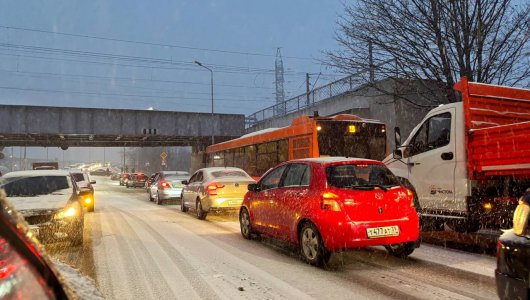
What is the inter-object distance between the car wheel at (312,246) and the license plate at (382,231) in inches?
24.7

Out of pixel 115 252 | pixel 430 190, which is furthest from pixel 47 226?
pixel 430 190

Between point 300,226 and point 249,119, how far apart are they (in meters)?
33.6

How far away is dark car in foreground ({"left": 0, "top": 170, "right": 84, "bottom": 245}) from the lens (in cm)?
711

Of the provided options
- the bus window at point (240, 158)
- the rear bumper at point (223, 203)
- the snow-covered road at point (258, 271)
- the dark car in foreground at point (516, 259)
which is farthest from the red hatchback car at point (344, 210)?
the bus window at point (240, 158)

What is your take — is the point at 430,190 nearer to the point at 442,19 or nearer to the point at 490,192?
the point at 490,192

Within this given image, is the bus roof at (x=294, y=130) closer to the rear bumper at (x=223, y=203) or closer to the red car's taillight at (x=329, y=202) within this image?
the rear bumper at (x=223, y=203)

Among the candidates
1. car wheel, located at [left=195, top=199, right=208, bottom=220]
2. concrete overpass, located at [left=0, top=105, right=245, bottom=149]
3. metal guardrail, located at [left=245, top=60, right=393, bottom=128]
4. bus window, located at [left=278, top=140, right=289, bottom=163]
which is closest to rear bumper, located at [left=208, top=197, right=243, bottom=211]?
car wheel, located at [left=195, top=199, right=208, bottom=220]

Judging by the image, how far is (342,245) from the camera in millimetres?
5883

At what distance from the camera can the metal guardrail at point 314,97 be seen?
2091 centimetres

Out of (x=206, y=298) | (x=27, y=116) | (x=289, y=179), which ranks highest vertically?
(x=27, y=116)

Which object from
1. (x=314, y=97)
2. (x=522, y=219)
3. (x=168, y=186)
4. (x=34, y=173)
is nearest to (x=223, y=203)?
(x=34, y=173)

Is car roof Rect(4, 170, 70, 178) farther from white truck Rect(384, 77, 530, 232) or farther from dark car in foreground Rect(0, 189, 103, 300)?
dark car in foreground Rect(0, 189, 103, 300)

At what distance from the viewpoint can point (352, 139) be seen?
14320 mm

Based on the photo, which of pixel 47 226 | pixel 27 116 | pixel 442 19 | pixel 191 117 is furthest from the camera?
pixel 191 117
